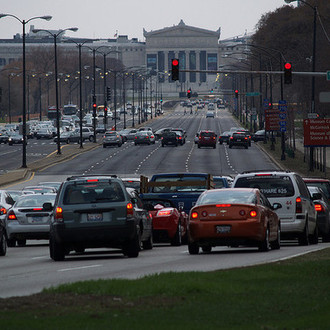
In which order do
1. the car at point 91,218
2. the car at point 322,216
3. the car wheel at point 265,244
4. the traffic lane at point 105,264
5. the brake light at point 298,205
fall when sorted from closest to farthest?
the traffic lane at point 105,264, the car at point 91,218, the car wheel at point 265,244, the brake light at point 298,205, the car at point 322,216

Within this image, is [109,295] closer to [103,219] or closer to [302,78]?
[103,219]

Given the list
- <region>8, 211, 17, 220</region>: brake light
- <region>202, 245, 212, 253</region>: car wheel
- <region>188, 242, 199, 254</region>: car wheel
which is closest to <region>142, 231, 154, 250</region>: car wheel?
<region>202, 245, 212, 253</region>: car wheel

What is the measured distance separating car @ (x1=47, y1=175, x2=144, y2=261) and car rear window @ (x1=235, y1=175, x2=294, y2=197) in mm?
4441

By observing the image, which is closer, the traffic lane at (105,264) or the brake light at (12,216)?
the traffic lane at (105,264)

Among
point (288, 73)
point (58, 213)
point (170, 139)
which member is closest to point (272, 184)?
point (58, 213)

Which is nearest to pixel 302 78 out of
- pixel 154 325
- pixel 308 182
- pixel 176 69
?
pixel 176 69

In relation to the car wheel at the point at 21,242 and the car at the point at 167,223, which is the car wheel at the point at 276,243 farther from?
the car wheel at the point at 21,242

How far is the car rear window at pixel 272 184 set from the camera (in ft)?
71.9

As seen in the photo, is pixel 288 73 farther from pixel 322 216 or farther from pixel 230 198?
pixel 230 198

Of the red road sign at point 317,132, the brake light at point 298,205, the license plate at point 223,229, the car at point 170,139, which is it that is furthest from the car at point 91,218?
the car at point 170,139

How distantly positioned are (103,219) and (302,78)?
282 feet

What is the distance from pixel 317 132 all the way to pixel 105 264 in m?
30.0

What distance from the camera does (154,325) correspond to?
8.62 meters

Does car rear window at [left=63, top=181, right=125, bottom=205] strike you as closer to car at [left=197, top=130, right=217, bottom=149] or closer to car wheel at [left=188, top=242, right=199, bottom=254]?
car wheel at [left=188, top=242, right=199, bottom=254]
